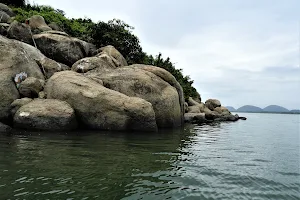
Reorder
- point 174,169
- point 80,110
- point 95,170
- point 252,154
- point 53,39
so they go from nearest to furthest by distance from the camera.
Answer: point 95,170 → point 174,169 → point 252,154 → point 80,110 → point 53,39

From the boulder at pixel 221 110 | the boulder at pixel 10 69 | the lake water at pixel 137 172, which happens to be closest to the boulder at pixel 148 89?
the boulder at pixel 10 69

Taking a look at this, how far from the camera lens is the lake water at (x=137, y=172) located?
5027 mm

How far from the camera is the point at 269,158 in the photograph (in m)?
9.25

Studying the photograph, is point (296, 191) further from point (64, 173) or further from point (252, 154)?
point (64, 173)

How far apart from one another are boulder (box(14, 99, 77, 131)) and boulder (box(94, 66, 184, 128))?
15.7 ft

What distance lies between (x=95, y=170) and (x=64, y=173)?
764mm

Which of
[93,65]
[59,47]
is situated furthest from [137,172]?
[59,47]

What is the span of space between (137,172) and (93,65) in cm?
1429

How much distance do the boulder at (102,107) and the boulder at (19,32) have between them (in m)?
8.45

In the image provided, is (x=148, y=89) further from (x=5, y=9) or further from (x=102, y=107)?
(x=5, y=9)

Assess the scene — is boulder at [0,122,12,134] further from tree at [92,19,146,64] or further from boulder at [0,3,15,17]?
boulder at [0,3,15,17]

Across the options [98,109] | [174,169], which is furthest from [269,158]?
[98,109]

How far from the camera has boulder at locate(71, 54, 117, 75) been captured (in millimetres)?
19000

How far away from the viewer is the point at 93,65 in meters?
19.4
